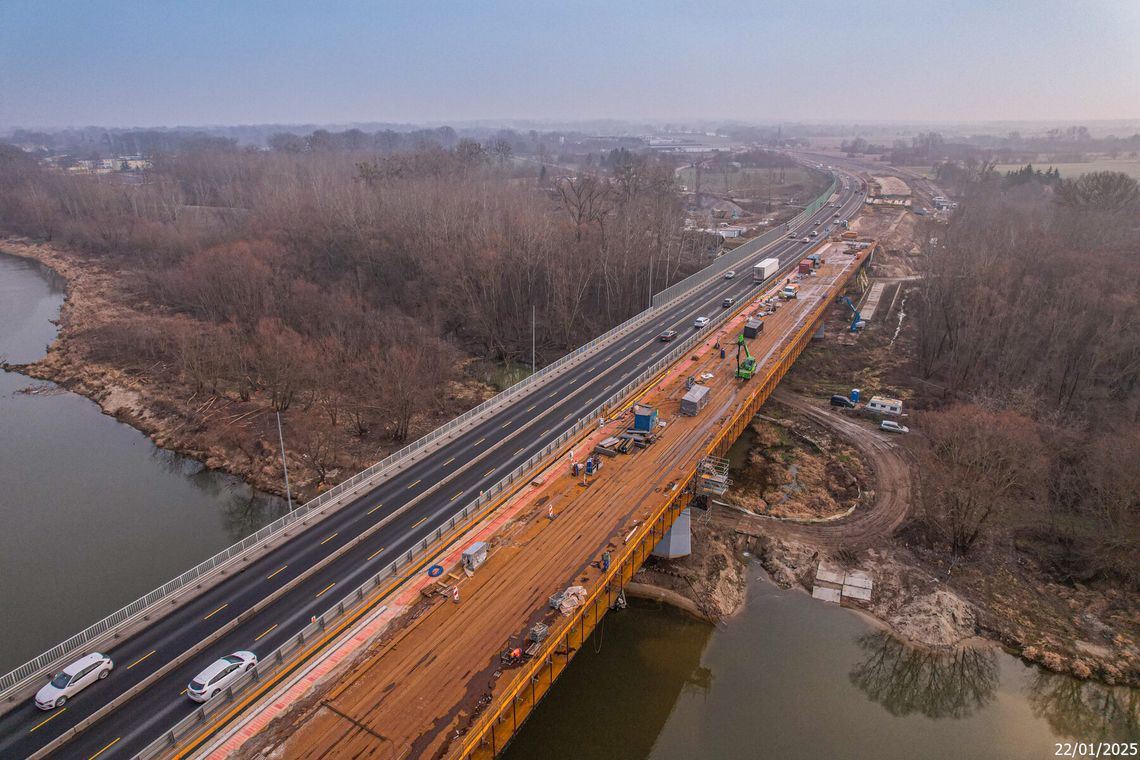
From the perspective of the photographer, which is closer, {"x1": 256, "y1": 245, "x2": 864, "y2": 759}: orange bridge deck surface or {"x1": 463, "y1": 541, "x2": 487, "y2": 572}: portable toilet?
{"x1": 256, "y1": 245, "x2": 864, "y2": 759}: orange bridge deck surface

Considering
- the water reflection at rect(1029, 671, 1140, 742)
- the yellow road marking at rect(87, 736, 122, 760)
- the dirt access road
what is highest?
the yellow road marking at rect(87, 736, 122, 760)

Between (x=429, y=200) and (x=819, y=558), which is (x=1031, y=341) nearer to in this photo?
(x=819, y=558)

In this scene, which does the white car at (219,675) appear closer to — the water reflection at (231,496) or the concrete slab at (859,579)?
the water reflection at (231,496)

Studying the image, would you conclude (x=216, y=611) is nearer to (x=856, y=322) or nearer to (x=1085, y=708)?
(x=1085, y=708)

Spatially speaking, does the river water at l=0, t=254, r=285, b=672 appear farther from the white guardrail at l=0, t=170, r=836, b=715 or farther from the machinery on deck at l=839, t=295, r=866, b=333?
the machinery on deck at l=839, t=295, r=866, b=333

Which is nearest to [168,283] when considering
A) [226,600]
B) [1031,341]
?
[226,600]

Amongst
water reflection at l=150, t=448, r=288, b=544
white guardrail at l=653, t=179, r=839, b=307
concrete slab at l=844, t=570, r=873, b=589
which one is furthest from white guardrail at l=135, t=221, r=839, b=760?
white guardrail at l=653, t=179, r=839, b=307

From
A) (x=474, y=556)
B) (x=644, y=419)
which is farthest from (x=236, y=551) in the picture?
(x=644, y=419)
